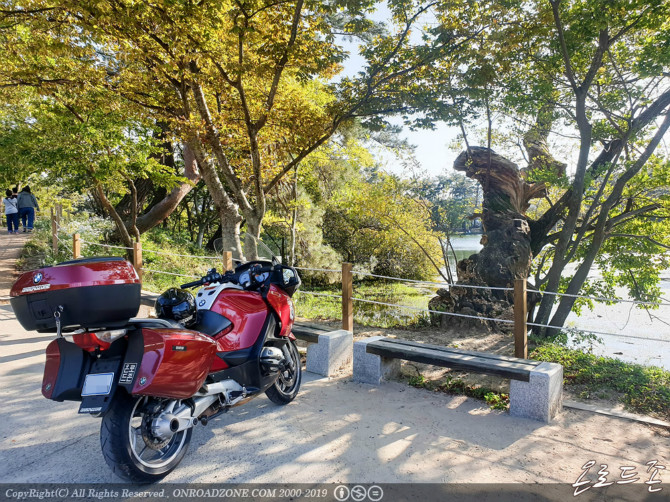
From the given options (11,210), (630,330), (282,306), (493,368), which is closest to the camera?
(282,306)

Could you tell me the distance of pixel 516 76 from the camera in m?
6.70

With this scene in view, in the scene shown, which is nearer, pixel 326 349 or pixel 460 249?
pixel 326 349

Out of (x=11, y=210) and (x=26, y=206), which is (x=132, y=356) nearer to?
(x=26, y=206)

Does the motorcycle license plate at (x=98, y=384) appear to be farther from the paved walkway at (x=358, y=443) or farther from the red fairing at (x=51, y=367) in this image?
the paved walkway at (x=358, y=443)

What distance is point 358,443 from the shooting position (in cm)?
291

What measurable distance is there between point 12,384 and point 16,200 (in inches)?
515

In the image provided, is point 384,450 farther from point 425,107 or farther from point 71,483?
point 425,107

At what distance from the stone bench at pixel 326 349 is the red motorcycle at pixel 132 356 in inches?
60.4

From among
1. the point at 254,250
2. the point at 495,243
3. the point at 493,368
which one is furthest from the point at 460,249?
the point at 493,368

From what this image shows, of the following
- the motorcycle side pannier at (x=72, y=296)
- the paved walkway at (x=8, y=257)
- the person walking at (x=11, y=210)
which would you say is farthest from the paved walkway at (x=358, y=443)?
the person walking at (x=11, y=210)

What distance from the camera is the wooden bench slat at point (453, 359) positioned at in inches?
133

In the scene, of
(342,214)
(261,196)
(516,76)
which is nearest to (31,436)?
(261,196)

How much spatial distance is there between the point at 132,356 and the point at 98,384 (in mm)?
190

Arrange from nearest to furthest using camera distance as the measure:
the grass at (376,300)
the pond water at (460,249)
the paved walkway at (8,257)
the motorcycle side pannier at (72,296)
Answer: the motorcycle side pannier at (72,296) < the paved walkway at (8,257) < the grass at (376,300) < the pond water at (460,249)
